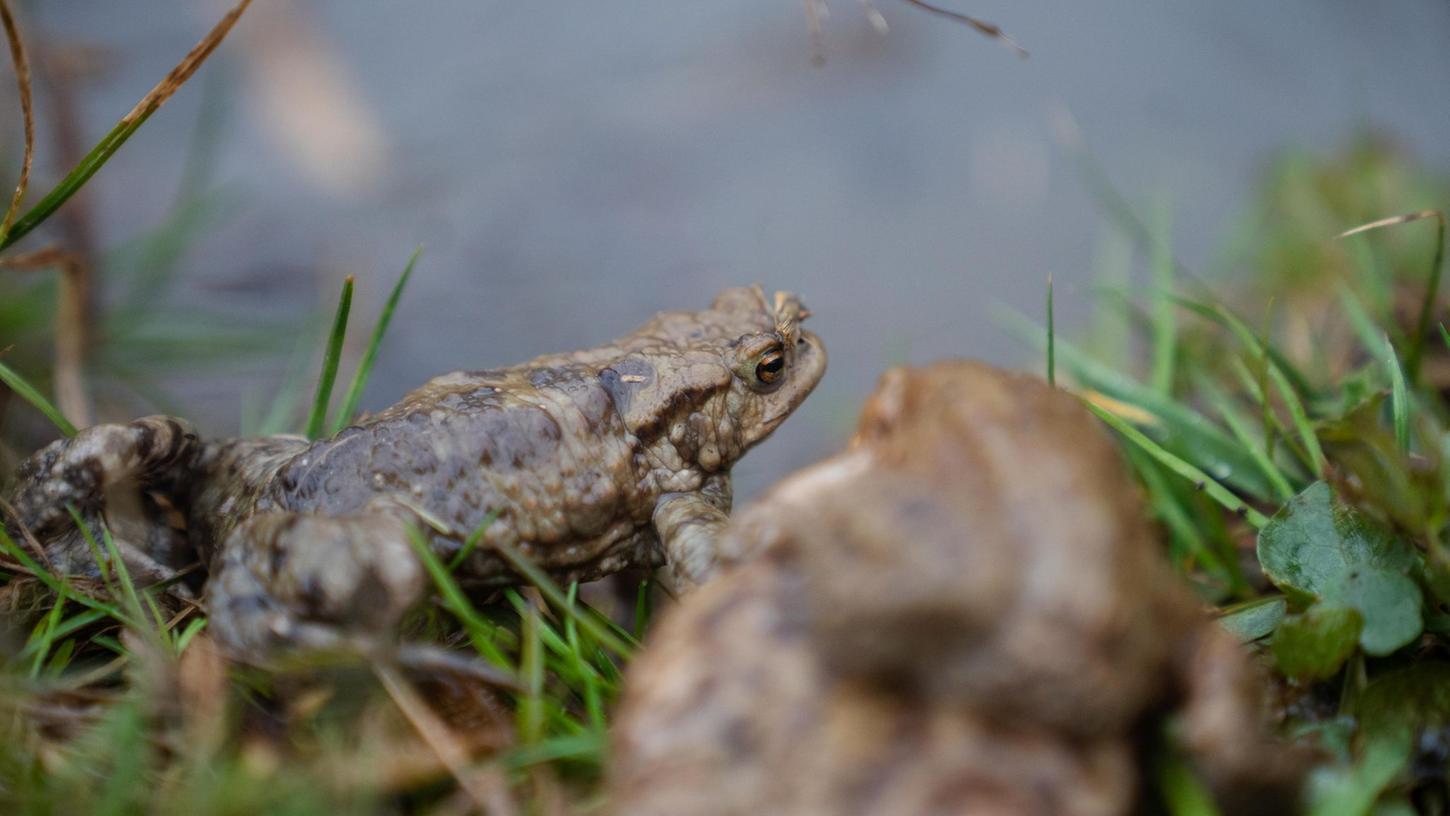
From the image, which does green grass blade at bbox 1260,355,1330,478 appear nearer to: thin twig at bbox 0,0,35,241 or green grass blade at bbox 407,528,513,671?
green grass blade at bbox 407,528,513,671

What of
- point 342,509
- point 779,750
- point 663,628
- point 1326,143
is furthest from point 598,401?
point 1326,143

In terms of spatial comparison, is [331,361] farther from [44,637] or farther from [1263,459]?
[1263,459]

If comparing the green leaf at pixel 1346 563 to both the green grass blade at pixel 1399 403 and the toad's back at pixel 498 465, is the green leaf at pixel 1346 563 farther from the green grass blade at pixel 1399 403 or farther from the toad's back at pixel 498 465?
the toad's back at pixel 498 465

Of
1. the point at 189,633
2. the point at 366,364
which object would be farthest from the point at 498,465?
the point at 189,633

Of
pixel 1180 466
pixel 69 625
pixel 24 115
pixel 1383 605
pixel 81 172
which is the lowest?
pixel 1383 605

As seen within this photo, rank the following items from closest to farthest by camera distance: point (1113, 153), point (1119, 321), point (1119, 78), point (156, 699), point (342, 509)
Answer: point (156, 699) → point (342, 509) → point (1119, 321) → point (1113, 153) → point (1119, 78)

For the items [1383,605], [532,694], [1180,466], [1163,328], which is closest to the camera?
[532,694]

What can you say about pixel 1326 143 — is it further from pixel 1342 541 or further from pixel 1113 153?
pixel 1342 541
